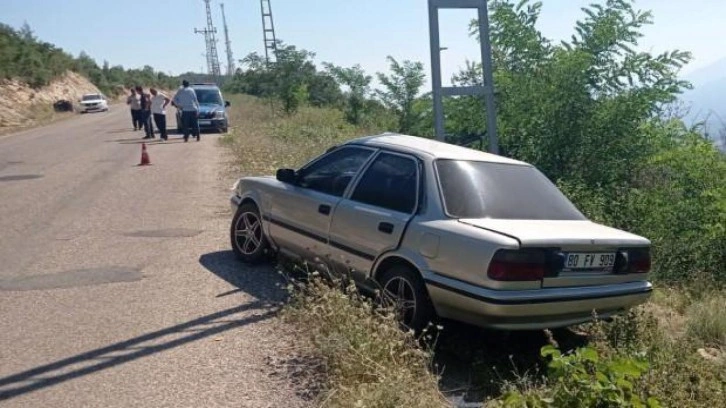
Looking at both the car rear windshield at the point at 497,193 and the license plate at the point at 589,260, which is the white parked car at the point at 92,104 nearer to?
the car rear windshield at the point at 497,193

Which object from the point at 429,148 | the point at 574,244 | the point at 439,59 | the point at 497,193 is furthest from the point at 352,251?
the point at 439,59

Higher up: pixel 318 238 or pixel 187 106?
pixel 187 106

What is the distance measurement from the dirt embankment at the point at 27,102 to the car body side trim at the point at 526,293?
2835 cm

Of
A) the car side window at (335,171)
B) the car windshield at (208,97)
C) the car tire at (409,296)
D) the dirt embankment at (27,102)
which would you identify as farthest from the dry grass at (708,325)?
the dirt embankment at (27,102)

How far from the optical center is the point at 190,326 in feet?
16.3

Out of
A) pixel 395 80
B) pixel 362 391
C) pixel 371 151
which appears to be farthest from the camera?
pixel 395 80

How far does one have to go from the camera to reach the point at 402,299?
4.72 metres

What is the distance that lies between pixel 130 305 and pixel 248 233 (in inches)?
65.0

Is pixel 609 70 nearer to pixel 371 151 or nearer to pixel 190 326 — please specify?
pixel 371 151

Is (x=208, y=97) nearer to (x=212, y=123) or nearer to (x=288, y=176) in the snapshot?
(x=212, y=123)

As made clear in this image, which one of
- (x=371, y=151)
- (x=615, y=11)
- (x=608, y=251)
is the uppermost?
(x=615, y=11)

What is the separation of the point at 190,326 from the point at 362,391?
188cm

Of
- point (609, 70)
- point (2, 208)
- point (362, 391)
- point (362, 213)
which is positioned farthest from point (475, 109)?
point (362, 391)

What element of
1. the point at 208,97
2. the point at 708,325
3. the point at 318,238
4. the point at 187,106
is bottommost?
the point at 708,325
